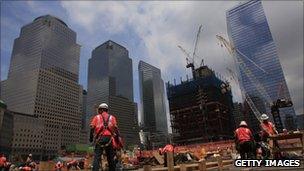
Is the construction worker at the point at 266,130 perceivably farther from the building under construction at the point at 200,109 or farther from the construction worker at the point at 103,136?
the building under construction at the point at 200,109

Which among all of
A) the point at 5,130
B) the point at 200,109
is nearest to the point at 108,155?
the point at 200,109

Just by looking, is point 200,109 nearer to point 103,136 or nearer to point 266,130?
point 266,130

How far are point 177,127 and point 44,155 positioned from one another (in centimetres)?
8435

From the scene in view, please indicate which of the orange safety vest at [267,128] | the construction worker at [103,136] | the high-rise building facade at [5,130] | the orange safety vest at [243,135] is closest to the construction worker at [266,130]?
the orange safety vest at [267,128]

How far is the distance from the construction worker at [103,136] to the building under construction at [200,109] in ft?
448

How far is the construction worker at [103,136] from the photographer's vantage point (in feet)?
27.4

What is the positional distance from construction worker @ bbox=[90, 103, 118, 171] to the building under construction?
13645 cm

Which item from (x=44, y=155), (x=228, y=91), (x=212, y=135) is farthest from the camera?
(x=44, y=155)

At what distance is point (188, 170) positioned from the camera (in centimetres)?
1244

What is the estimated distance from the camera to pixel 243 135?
1130 centimetres

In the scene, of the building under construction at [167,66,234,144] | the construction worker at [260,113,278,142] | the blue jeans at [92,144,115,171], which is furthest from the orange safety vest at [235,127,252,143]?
the building under construction at [167,66,234,144]

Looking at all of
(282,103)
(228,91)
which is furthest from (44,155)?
(282,103)

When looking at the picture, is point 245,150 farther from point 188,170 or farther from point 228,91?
point 228,91

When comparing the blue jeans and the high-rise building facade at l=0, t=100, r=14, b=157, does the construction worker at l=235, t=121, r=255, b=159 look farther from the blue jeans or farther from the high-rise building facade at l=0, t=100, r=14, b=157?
the high-rise building facade at l=0, t=100, r=14, b=157
